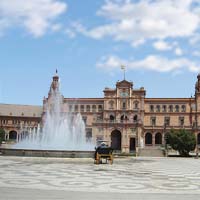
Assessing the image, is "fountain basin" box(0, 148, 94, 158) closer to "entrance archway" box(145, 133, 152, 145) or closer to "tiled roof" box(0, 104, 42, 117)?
"entrance archway" box(145, 133, 152, 145)

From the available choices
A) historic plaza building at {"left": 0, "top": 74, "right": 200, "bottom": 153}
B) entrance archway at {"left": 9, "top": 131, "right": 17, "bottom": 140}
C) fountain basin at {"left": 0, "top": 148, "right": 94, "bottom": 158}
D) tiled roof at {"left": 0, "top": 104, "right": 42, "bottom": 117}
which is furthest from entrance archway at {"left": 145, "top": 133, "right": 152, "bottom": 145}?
fountain basin at {"left": 0, "top": 148, "right": 94, "bottom": 158}

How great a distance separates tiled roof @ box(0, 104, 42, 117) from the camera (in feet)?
362

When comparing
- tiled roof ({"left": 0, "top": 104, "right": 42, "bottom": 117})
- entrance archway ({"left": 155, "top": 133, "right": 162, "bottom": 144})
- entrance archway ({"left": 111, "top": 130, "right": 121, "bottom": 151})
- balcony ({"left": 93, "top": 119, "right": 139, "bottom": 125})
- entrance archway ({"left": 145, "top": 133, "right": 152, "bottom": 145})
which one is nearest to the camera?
balcony ({"left": 93, "top": 119, "right": 139, "bottom": 125})

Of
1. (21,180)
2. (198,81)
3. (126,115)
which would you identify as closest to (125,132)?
(126,115)

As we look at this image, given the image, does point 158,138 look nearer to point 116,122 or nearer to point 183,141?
point 116,122

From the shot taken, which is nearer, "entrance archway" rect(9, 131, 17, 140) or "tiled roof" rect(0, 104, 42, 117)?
"entrance archway" rect(9, 131, 17, 140)

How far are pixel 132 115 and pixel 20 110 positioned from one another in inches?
1532

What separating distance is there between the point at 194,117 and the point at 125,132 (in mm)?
19963

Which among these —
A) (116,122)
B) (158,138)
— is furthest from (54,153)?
(158,138)

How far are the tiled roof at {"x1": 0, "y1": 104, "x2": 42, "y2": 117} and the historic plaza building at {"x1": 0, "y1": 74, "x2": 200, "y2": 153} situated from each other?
12196 mm

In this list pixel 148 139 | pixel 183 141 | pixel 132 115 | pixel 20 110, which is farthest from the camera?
pixel 20 110

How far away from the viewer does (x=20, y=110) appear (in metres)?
112

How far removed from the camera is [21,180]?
15.6 m

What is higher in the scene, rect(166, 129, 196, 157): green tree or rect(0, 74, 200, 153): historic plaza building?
rect(0, 74, 200, 153): historic plaza building
